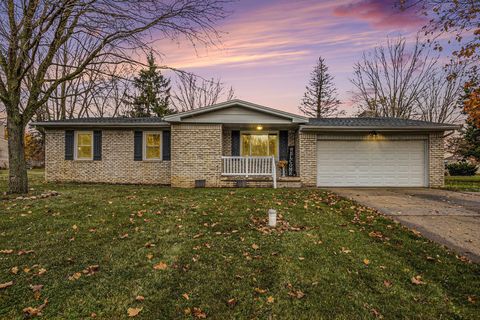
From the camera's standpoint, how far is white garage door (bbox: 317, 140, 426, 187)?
1211 cm

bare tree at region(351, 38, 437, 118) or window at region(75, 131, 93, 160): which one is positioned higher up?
bare tree at region(351, 38, 437, 118)

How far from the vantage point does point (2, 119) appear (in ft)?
34.6

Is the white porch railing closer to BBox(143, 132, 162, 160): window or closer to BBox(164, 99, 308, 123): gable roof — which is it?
BBox(164, 99, 308, 123): gable roof

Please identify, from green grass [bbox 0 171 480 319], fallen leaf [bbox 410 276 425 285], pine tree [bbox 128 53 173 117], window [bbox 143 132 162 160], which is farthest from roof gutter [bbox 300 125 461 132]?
pine tree [bbox 128 53 173 117]

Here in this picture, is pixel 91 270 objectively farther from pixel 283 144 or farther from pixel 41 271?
pixel 283 144

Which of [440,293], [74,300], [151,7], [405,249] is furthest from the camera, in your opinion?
[151,7]

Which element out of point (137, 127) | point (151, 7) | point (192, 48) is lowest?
point (137, 127)

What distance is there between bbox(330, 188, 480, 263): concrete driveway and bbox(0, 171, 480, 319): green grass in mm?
456

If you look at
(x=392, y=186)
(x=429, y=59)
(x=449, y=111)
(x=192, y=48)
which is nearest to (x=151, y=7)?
(x=192, y=48)

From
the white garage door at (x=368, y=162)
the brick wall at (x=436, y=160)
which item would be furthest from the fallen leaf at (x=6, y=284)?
the brick wall at (x=436, y=160)

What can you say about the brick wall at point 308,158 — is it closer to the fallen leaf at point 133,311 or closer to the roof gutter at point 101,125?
the roof gutter at point 101,125

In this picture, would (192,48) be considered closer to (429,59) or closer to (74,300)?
(74,300)

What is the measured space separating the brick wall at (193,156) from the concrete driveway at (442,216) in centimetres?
603

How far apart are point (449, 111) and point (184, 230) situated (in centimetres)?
3164
